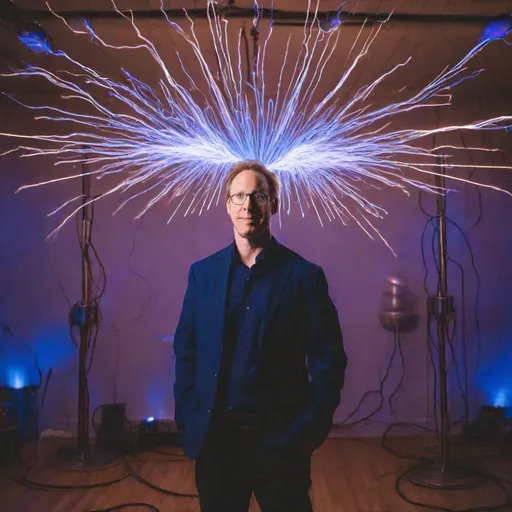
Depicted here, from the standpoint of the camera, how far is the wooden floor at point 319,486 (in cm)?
302

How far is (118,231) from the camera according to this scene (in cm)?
429

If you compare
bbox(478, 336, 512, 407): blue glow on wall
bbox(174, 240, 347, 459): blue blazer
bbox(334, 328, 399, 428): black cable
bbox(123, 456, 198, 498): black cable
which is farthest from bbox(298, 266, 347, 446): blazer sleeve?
bbox(478, 336, 512, 407): blue glow on wall

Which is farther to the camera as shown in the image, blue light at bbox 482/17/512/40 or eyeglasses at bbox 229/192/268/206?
blue light at bbox 482/17/512/40

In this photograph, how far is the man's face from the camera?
173 cm

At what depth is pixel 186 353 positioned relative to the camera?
1.89 m

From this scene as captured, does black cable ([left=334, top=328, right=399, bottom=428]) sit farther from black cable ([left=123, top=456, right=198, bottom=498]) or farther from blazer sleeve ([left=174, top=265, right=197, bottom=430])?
blazer sleeve ([left=174, top=265, right=197, bottom=430])

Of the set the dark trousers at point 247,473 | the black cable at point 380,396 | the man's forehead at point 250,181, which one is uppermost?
the man's forehead at point 250,181

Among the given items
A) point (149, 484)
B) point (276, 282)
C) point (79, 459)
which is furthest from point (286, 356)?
point (79, 459)

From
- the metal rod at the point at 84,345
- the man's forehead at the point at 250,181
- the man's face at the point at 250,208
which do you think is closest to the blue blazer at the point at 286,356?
the man's face at the point at 250,208

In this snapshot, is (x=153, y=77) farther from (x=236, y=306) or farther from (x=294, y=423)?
(x=294, y=423)

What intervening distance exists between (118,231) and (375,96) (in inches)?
91.1

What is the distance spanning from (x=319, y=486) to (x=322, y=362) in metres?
1.90

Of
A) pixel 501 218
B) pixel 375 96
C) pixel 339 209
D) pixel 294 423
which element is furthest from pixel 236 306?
pixel 501 218

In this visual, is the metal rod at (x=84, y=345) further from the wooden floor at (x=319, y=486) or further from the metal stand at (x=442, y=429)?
the metal stand at (x=442, y=429)
